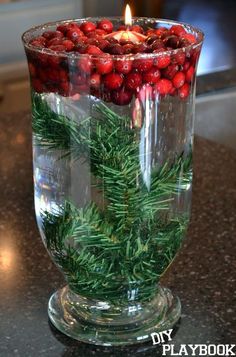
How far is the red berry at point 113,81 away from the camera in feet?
1.91

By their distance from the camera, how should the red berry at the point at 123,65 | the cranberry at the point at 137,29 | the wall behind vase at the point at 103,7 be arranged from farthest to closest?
1. the wall behind vase at the point at 103,7
2. the cranberry at the point at 137,29
3. the red berry at the point at 123,65

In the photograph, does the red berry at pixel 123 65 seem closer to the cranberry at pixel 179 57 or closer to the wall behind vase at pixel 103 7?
the cranberry at pixel 179 57

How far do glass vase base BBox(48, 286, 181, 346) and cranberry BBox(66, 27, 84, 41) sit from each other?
24 centimetres

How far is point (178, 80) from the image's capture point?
2.01ft

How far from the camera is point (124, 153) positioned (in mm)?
614

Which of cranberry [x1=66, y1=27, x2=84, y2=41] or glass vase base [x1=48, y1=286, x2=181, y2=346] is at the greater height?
cranberry [x1=66, y1=27, x2=84, y2=41]

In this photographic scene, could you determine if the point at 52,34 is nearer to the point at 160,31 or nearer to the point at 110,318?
the point at 160,31

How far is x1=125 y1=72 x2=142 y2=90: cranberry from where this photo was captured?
1.92ft

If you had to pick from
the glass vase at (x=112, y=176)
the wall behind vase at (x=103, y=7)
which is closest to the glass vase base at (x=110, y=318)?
the glass vase at (x=112, y=176)

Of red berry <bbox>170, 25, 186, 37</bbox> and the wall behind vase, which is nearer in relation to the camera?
red berry <bbox>170, 25, 186, 37</bbox>

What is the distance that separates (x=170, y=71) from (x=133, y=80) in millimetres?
33

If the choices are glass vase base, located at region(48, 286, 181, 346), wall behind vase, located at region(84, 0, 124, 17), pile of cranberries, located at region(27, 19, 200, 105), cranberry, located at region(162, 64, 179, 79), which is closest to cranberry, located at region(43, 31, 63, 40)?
pile of cranberries, located at region(27, 19, 200, 105)

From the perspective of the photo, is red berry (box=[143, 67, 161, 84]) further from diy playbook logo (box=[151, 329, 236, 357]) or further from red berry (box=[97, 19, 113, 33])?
diy playbook logo (box=[151, 329, 236, 357])

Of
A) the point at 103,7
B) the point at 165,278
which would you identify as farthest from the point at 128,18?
the point at 103,7
